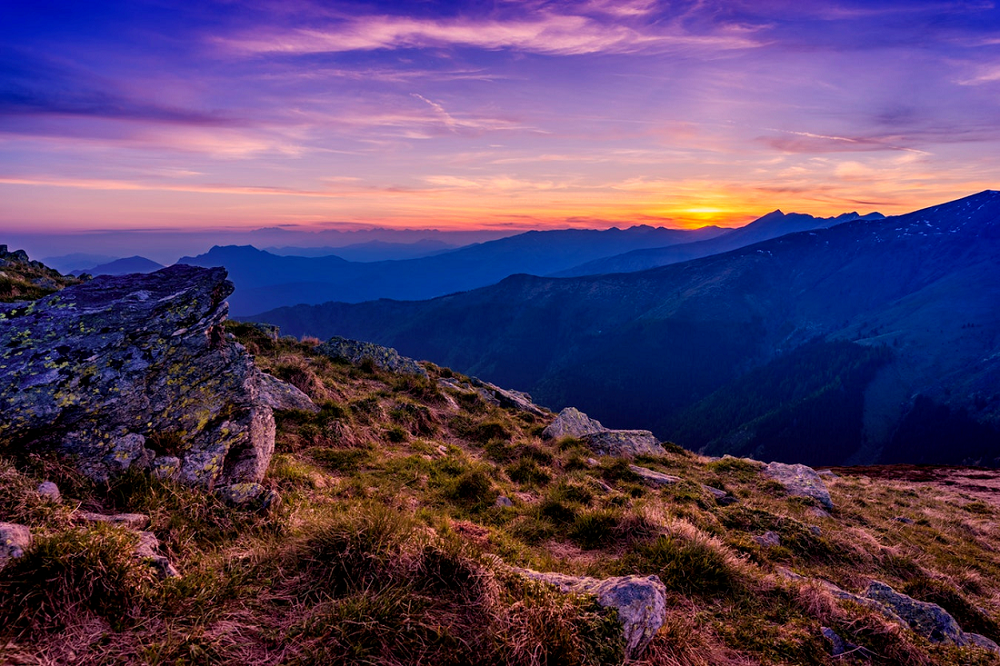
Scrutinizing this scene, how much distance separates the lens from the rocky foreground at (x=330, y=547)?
157 inches

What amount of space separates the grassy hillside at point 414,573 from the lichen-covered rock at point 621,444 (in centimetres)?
634

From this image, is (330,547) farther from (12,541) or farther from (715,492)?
(715,492)

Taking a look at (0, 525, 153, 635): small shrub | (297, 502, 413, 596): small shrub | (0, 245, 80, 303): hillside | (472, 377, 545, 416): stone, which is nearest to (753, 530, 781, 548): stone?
(297, 502, 413, 596): small shrub

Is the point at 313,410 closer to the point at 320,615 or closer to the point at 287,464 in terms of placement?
the point at 287,464

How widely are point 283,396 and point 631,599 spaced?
492 inches

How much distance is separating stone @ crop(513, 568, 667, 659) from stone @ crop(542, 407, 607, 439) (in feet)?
43.9

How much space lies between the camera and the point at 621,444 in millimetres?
19844

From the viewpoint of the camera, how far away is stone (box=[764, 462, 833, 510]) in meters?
16.7

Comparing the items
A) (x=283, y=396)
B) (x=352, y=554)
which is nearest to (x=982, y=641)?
(x=352, y=554)

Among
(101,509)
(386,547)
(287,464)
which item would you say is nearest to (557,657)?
(386,547)

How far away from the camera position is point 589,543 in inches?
332

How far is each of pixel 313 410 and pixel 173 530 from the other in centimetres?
849

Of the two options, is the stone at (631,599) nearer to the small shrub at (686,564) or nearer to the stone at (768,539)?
the small shrub at (686,564)

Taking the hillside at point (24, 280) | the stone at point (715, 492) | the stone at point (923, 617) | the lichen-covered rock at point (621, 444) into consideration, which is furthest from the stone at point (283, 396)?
the stone at point (923, 617)
